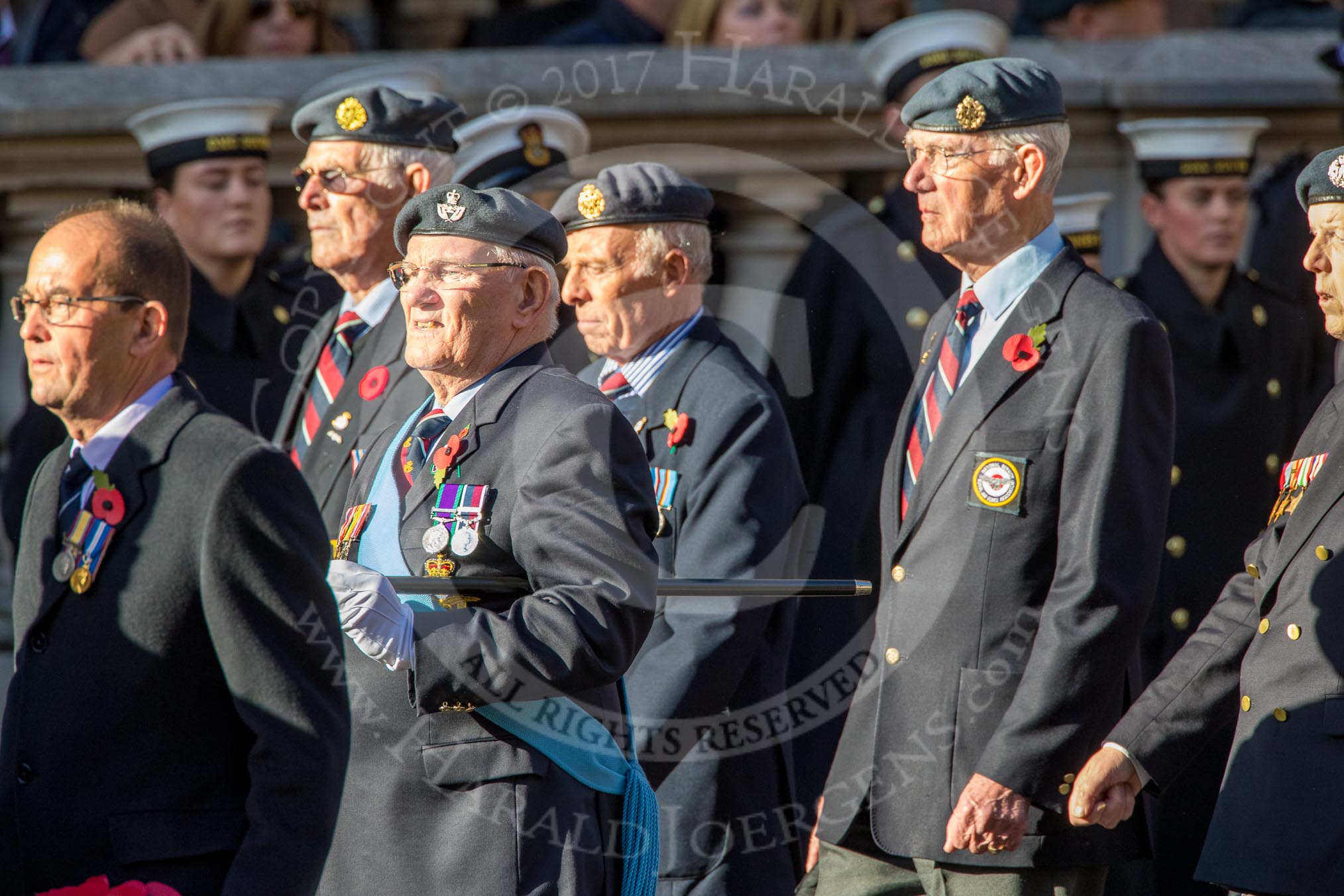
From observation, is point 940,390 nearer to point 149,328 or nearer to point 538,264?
point 538,264

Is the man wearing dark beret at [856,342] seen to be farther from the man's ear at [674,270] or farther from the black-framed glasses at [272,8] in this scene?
the black-framed glasses at [272,8]

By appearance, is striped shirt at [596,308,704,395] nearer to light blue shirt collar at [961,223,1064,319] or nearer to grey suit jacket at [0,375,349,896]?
light blue shirt collar at [961,223,1064,319]

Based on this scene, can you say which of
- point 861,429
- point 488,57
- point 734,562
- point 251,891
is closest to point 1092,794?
point 734,562

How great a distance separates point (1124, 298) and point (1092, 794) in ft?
3.16

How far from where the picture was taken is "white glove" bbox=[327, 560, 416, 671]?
337cm

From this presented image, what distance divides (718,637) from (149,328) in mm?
1503

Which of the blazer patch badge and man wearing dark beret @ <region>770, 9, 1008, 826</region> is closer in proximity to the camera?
the blazer patch badge

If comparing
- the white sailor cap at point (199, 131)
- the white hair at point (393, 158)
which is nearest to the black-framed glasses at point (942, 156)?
the white hair at point (393, 158)

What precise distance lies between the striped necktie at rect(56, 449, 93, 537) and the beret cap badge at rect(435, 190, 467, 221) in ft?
2.53

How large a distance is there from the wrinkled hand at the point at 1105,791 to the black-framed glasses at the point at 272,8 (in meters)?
4.55

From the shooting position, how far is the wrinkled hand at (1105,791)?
12.8 ft

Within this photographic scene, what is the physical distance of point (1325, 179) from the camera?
12.6 ft

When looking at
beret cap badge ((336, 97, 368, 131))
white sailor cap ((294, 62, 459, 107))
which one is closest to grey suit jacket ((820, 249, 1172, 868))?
beret cap badge ((336, 97, 368, 131))

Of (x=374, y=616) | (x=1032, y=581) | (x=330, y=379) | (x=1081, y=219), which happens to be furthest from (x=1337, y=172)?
(x=1081, y=219)
